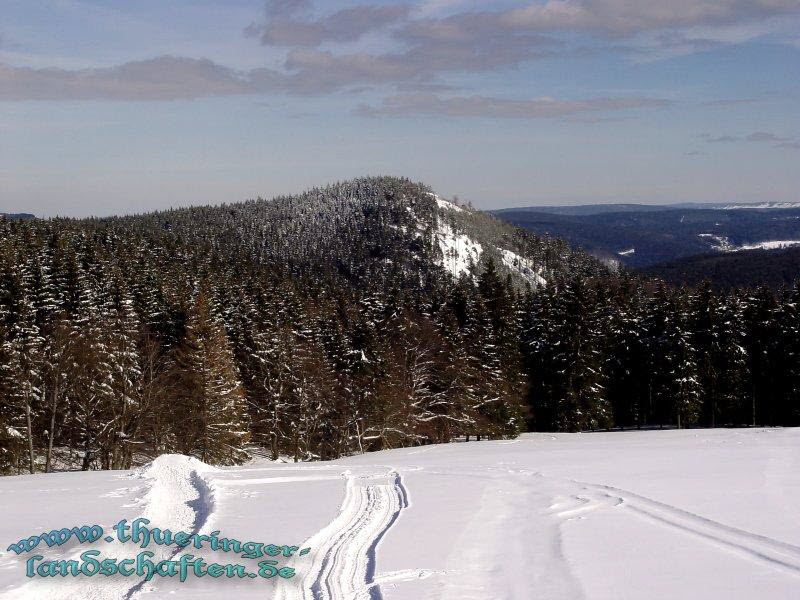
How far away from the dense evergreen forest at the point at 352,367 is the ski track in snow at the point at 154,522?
1693cm

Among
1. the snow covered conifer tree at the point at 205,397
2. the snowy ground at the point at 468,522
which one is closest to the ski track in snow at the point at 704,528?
the snowy ground at the point at 468,522

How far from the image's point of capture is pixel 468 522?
1424 cm

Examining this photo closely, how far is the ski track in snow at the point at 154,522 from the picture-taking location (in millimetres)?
9648

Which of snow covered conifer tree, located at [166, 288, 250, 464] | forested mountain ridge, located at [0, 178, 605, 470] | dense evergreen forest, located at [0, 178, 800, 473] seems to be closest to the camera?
forested mountain ridge, located at [0, 178, 605, 470]

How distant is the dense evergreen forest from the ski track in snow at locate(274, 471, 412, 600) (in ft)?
82.7

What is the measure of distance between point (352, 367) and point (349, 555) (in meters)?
36.8

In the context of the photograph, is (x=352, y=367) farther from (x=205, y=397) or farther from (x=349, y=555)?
(x=349, y=555)

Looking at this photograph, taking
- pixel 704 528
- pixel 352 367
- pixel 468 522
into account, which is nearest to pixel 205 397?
pixel 352 367

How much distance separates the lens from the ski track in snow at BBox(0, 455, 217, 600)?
9.65m

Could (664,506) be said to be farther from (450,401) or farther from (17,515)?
(450,401)

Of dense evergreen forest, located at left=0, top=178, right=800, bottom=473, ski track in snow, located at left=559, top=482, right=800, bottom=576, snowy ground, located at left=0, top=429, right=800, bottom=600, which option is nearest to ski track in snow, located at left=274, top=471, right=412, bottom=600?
snowy ground, located at left=0, top=429, right=800, bottom=600

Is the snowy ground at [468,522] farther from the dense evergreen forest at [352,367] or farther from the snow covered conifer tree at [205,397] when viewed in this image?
the snow covered conifer tree at [205,397]

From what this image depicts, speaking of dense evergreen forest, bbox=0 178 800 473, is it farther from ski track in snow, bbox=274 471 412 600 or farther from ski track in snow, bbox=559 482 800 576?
ski track in snow, bbox=559 482 800 576

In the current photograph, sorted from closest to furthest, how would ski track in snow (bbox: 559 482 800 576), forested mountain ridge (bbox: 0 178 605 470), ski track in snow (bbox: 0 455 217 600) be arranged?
ski track in snow (bbox: 0 455 217 600) < ski track in snow (bbox: 559 482 800 576) < forested mountain ridge (bbox: 0 178 605 470)
